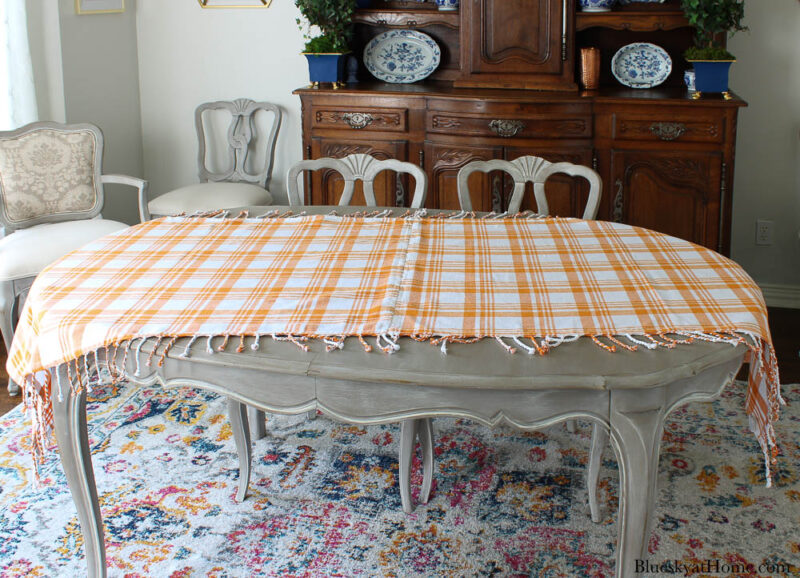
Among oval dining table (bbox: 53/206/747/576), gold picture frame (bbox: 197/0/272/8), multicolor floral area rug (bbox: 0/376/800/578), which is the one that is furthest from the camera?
gold picture frame (bbox: 197/0/272/8)

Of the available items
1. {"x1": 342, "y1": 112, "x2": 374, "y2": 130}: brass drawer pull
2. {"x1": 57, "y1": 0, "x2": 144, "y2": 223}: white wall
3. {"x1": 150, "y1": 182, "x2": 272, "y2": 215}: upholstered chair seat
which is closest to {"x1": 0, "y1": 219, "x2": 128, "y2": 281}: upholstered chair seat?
{"x1": 150, "y1": 182, "x2": 272, "y2": 215}: upholstered chair seat

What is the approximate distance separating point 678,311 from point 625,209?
6.14 ft

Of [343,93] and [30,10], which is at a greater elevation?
[30,10]

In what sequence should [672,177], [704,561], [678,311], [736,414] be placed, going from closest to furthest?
[678,311]
[704,561]
[736,414]
[672,177]

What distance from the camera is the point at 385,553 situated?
2.07m

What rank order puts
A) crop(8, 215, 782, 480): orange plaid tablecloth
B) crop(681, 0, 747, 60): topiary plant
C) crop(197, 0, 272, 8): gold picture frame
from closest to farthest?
crop(8, 215, 782, 480): orange plaid tablecloth → crop(681, 0, 747, 60): topiary plant → crop(197, 0, 272, 8): gold picture frame

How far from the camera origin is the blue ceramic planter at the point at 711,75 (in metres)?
3.31

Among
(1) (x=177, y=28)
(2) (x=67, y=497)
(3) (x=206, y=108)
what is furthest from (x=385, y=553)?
(1) (x=177, y=28)

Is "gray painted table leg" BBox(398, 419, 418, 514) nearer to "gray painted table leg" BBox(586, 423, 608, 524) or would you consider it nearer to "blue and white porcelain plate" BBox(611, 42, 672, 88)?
"gray painted table leg" BBox(586, 423, 608, 524)

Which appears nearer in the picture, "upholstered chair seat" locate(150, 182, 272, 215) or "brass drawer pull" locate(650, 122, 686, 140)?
"brass drawer pull" locate(650, 122, 686, 140)

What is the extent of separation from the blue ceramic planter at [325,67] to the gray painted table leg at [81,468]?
7.52 ft

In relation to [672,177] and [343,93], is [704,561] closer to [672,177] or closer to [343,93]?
[672,177]

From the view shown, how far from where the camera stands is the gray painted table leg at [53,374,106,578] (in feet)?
5.73

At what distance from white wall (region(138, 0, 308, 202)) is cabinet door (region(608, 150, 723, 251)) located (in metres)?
1.62
